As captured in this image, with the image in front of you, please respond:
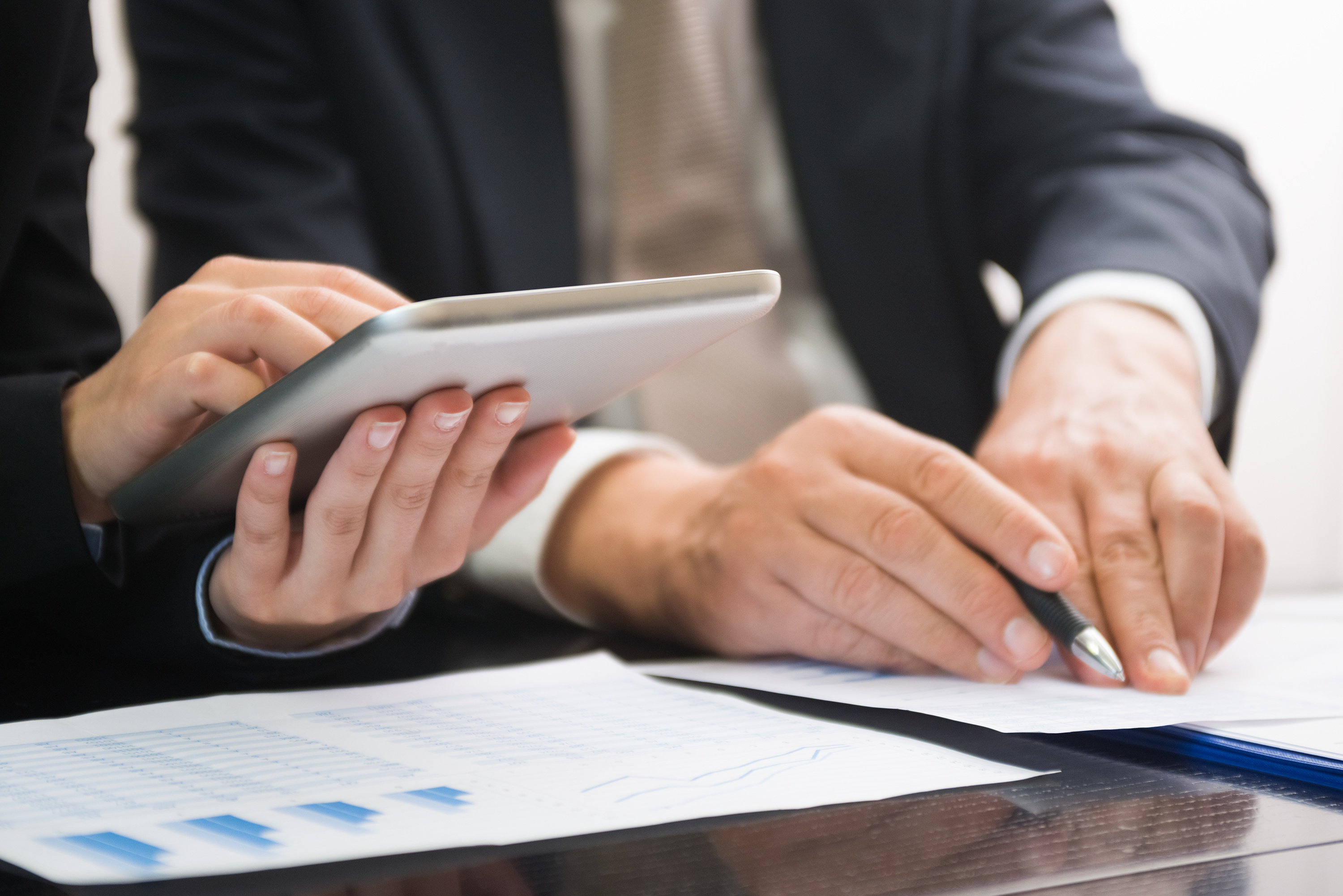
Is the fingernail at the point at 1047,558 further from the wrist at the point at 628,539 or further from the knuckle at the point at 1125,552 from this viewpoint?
the wrist at the point at 628,539

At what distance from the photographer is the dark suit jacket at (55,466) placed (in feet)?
1.31

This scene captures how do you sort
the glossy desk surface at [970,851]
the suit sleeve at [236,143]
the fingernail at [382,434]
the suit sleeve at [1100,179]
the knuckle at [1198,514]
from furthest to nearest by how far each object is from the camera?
the suit sleeve at [236,143]
the suit sleeve at [1100,179]
the knuckle at [1198,514]
the fingernail at [382,434]
the glossy desk surface at [970,851]

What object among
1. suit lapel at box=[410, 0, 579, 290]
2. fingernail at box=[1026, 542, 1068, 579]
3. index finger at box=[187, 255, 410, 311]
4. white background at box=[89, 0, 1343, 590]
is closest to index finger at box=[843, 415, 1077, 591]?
fingernail at box=[1026, 542, 1068, 579]

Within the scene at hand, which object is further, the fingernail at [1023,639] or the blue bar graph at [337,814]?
the fingernail at [1023,639]

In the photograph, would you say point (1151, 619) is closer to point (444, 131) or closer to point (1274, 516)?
point (444, 131)

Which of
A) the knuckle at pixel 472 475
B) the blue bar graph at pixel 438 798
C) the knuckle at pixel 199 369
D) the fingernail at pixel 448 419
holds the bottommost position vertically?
the blue bar graph at pixel 438 798

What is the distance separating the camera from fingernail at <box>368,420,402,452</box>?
33cm

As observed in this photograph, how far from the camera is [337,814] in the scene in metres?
0.26

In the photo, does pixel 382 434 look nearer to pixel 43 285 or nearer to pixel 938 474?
pixel 938 474

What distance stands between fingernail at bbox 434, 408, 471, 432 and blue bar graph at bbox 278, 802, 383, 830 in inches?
4.7

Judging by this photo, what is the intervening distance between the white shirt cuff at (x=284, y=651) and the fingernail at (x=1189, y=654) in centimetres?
33

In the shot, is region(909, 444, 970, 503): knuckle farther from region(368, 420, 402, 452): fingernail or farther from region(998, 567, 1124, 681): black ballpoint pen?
region(368, 420, 402, 452): fingernail

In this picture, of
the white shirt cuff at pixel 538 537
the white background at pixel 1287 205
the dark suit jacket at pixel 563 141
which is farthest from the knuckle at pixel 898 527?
the white background at pixel 1287 205

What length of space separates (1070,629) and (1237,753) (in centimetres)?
8
